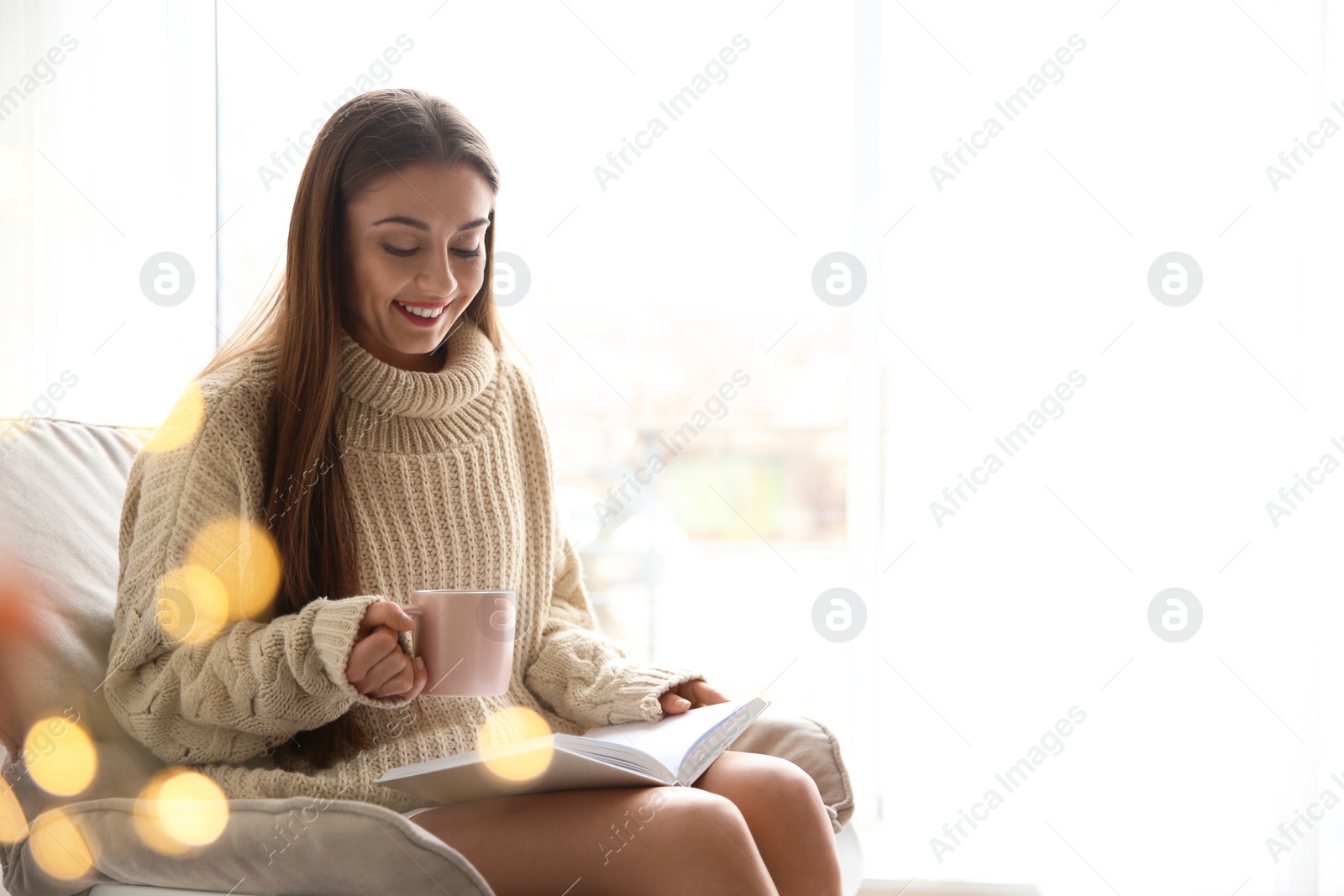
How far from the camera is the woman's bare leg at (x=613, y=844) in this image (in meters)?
0.87

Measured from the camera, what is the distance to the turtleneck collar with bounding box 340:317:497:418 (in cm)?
112

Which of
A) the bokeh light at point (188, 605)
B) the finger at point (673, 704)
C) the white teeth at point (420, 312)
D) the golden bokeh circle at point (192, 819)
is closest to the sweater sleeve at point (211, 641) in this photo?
the bokeh light at point (188, 605)

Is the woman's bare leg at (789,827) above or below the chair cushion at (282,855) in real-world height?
above

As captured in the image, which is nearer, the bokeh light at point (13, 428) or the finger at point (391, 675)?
the finger at point (391, 675)

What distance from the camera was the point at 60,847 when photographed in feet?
2.81

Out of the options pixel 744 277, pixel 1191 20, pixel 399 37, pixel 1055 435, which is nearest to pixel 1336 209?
pixel 1191 20

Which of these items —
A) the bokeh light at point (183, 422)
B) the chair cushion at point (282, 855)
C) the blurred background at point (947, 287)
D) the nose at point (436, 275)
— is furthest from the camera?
the blurred background at point (947, 287)

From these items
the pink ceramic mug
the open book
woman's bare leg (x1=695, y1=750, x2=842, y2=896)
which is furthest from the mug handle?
woman's bare leg (x1=695, y1=750, x2=842, y2=896)

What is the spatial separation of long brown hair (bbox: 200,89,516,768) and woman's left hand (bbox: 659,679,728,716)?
0.34 m

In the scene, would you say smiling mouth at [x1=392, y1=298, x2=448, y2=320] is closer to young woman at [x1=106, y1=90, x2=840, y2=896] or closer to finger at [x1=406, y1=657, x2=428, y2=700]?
young woman at [x1=106, y1=90, x2=840, y2=896]

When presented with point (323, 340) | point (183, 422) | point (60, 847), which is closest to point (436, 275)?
point (323, 340)

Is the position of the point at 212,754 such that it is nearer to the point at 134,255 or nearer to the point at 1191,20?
the point at 134,255

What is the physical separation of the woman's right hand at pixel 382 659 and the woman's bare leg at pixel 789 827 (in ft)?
1.21

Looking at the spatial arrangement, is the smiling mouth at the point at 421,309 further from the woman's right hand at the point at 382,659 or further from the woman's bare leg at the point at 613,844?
the woman's bare leg at the point at 613,844
